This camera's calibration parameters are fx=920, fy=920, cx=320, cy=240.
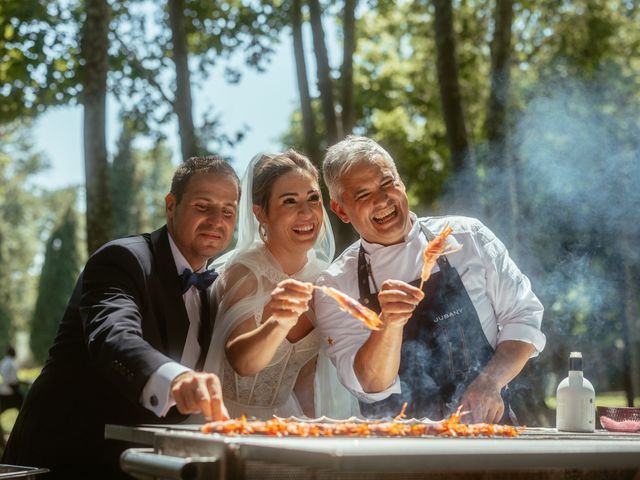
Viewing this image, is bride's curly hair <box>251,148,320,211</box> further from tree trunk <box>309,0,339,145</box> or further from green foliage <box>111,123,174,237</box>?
green foliage <box>111,123,174,237</box>

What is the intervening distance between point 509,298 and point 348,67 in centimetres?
962

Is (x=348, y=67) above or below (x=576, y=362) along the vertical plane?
above

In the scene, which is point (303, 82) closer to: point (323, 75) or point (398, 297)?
point (323, 75)

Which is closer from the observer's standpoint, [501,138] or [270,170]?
[270,170]

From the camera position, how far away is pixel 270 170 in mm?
4648

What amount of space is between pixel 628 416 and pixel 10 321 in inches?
2052

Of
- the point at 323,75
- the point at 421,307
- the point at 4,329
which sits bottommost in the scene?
the point at 421,307

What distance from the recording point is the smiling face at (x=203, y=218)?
13.9 ft

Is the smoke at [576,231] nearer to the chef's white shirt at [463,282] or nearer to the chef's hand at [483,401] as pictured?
the chef's white shirt at [463,282]

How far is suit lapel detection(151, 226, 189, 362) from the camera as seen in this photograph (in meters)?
3.94

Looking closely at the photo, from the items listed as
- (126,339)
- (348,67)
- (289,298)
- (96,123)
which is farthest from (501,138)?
(126,339)

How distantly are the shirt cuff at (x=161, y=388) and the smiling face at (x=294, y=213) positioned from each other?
4.74 feet

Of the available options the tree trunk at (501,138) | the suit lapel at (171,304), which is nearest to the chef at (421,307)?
the suit lapel at (171,304)

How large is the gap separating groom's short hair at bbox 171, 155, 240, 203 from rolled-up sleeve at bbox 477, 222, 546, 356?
129 cm
